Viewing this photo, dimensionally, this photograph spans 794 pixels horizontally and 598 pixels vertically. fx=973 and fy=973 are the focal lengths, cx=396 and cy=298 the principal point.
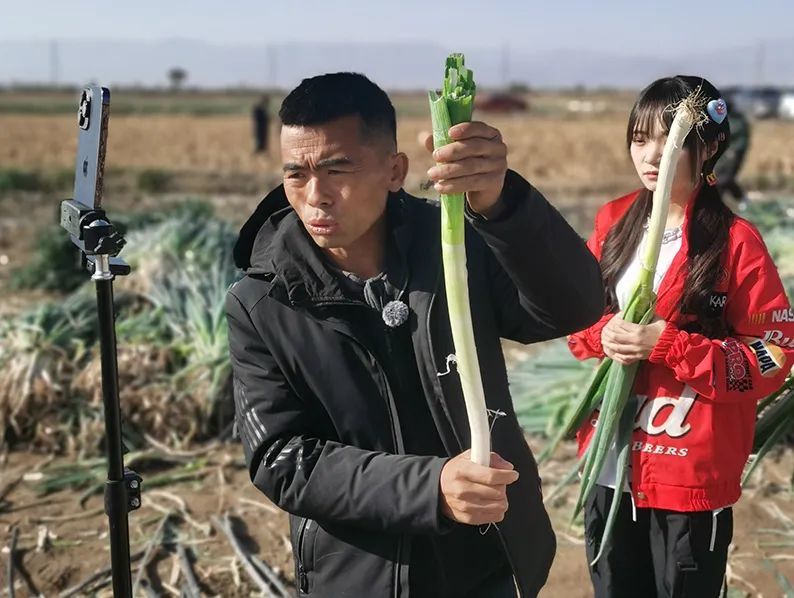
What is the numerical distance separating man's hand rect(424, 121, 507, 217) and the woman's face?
82cm

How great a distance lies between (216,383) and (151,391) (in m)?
0.34

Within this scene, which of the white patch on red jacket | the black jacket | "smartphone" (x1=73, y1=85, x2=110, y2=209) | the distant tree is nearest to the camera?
the black jacket

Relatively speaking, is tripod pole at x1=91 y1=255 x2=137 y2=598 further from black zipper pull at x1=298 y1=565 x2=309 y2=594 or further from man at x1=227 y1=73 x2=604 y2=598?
black zipper pull at x1=298 y1=565 x2=309 y2=594

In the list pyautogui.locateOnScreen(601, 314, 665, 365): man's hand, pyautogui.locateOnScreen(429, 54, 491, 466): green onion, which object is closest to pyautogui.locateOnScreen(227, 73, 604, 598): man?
pyautogui.locateOnScreen(429, 54, 491, 466): green onion

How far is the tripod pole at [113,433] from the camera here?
1.74m

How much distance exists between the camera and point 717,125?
2117 mm

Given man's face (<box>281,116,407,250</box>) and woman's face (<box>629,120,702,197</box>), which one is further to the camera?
woman's face (<box>629,120,702,197</box>)

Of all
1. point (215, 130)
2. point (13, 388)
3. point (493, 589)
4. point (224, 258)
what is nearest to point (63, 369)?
point (13, 388)

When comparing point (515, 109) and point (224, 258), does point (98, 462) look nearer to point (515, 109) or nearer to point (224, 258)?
point (224, 258)

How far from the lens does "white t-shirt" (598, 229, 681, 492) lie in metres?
2.22

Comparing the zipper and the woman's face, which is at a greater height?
the woman's face

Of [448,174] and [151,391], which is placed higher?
[448,174]

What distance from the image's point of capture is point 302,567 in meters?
1.82

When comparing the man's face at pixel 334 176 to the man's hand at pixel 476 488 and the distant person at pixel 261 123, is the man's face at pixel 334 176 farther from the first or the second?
the distant person at pixel 261 123
